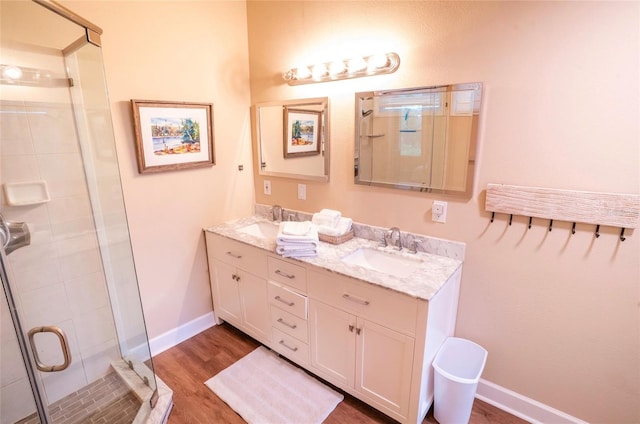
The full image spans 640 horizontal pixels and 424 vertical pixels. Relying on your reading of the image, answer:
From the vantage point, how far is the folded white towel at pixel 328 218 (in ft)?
7.09

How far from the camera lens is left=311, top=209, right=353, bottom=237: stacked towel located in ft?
6.98

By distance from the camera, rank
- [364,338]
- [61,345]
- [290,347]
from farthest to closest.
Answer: [290,347], [364,338], [61,345]

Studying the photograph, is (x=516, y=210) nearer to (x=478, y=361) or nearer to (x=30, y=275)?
(x=478, y=361)

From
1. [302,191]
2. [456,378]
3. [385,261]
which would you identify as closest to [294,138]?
[302,191]

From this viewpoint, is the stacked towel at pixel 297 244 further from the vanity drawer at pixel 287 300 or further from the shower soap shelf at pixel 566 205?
the shower soap shelf at pixel 566 205

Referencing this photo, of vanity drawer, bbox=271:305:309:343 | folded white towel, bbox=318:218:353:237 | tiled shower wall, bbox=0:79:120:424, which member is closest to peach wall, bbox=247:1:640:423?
folded white towel, bbox=318:218:353:237

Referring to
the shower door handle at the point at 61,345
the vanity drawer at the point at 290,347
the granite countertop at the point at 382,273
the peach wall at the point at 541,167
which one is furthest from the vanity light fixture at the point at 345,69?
the shower door handle at the point at 61,345

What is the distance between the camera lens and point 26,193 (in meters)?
1.61

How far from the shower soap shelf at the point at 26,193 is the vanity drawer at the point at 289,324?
1.42 meters

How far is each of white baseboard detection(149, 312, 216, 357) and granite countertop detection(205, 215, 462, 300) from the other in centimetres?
80

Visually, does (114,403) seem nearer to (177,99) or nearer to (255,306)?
(255,306)

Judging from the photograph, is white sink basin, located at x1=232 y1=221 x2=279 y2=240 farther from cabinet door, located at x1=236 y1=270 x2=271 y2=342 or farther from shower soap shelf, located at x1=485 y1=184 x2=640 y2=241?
shower soap shelf, located at x1=485 y1=184 x2=640 y2=241

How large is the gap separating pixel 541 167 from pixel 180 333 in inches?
→ 103

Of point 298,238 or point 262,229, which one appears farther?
point 262,229
